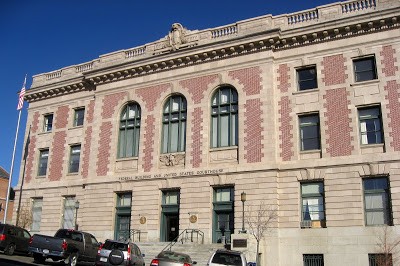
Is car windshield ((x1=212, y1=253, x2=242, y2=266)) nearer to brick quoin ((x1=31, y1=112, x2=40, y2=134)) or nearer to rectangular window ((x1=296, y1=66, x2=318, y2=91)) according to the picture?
rectangular window ((x1=296, y1=66, x2=318, y2=91))

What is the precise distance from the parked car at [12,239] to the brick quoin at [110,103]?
11.4 meters

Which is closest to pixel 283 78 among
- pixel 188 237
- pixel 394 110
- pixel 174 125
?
pixel 394 110

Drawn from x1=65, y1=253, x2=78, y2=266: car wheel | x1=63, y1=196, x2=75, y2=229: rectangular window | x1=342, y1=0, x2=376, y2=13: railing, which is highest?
x1=342, y1=0, x2=376, y2=13: railing

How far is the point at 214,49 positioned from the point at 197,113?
15.2 ft

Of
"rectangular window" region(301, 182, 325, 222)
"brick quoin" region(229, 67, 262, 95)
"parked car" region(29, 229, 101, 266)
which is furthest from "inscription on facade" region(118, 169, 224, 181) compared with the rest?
"parked car" region(29, 229, 101, 266)

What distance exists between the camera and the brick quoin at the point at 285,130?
29.2 meters

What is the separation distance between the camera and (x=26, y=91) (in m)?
42.6

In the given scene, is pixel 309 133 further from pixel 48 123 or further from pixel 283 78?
pixel 48 123

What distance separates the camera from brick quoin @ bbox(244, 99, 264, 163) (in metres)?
29.7

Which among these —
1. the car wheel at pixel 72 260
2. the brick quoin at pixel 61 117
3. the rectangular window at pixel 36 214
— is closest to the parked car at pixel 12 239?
the car wheel at pixel 72 260

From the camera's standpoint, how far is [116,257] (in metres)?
21.9

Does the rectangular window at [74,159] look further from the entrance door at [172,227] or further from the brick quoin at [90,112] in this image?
the entrance door at [172,227]

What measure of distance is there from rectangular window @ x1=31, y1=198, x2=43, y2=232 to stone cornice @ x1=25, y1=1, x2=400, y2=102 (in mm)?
9477

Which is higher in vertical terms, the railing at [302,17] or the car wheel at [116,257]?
the railing at [302,17]
